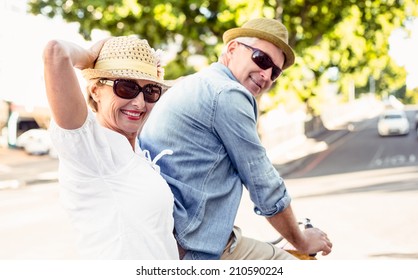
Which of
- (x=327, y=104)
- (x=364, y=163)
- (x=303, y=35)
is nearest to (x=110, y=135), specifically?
(x=303, y=35)

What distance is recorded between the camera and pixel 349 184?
11.5 meters

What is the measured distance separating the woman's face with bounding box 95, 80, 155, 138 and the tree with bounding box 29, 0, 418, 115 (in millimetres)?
6330

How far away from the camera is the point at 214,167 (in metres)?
1.67

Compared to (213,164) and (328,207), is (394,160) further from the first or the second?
(213,164)

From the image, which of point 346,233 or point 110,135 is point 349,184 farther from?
point 110,135

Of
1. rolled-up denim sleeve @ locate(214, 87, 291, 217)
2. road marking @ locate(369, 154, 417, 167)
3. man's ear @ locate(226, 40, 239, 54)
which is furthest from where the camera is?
road marking @ locate(369, 154, 417, 167)

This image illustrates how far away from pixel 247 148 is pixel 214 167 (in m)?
0.10

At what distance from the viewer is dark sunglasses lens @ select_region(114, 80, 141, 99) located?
1.51m

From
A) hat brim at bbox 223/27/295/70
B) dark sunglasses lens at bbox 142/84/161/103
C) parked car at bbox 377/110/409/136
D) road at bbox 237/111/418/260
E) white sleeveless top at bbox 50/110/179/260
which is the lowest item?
parked car at bbox 377/110/409/136

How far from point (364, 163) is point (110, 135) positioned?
1526 cm

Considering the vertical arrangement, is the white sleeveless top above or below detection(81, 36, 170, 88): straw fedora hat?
below

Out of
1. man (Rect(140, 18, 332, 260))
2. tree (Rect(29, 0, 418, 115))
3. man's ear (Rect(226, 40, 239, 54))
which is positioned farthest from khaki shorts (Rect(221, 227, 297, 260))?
tree (Rect(29, 0, 418, 115))

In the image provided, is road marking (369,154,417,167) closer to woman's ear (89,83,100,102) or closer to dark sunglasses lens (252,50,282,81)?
dark sunglasses lens (252,50,282,81)

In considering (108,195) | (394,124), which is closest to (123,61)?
(108,195)
